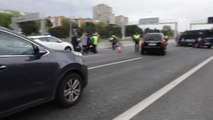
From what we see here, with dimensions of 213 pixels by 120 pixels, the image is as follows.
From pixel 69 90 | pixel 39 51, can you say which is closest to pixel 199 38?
pixel 69 90

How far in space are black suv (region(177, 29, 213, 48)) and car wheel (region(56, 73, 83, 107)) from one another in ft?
85.3

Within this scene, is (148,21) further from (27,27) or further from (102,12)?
(102,12)

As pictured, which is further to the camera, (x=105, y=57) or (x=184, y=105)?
(x=105, y=57)

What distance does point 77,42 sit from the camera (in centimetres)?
1959

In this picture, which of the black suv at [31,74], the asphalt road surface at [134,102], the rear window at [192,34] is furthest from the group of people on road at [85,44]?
the black suv at [31,74]

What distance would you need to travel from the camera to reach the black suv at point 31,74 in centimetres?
372

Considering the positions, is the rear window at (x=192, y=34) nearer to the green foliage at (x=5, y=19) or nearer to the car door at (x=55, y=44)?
the car door at (x=55, y=44)

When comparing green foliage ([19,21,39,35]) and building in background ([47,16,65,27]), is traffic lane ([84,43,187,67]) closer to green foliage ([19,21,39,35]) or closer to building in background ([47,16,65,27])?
building in background ([47,16,65,27])

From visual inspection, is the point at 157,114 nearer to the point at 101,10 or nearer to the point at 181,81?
the point at 181,81

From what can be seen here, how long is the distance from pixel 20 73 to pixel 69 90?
4.39 ft

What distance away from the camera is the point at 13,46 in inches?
157

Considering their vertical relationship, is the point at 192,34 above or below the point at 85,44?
above

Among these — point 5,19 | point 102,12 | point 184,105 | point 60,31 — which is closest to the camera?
point 184,105

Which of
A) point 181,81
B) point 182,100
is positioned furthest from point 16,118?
point 181,81
